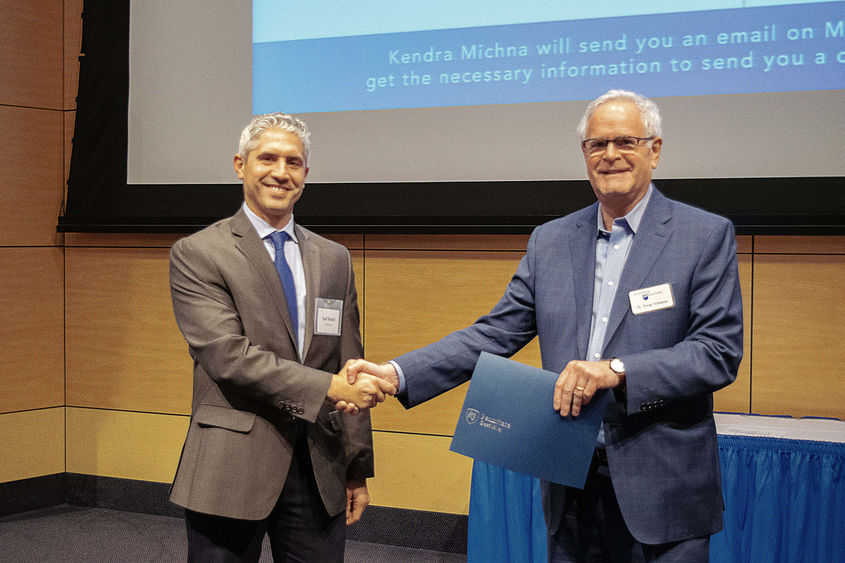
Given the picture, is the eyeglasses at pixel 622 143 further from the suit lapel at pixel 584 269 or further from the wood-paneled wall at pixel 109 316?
the wood-paneled wall at pixel 109 316

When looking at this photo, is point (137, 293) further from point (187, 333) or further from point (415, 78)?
point (187, 333)

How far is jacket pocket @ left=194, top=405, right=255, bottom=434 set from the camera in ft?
5.57

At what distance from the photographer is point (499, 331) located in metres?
1.91

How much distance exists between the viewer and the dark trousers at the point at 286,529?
5.64ft

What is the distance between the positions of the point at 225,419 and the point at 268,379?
0.49 feet

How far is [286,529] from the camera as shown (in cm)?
178

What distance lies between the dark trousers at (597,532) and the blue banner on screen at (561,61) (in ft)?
6.48

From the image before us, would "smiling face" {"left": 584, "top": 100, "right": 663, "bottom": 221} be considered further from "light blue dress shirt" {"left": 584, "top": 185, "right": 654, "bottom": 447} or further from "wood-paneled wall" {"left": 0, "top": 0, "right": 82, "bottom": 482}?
"wood-paneled wall" {"left": 0, "top": 0, "right": 82, "bottom": 482}

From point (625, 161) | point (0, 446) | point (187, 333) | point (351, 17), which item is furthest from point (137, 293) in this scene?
point (625, 161)

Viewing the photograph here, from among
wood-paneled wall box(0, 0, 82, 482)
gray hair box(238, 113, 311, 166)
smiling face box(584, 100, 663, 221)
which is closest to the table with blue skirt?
smiling face box(584, 100, 663, 221)

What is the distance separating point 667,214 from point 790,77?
5.62 feet

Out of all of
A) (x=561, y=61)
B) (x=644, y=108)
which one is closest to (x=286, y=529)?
(x=644, y=108)

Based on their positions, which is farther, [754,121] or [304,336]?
[754,121]

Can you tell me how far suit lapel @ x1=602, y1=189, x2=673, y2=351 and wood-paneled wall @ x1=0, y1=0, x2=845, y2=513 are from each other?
1.78 meters
